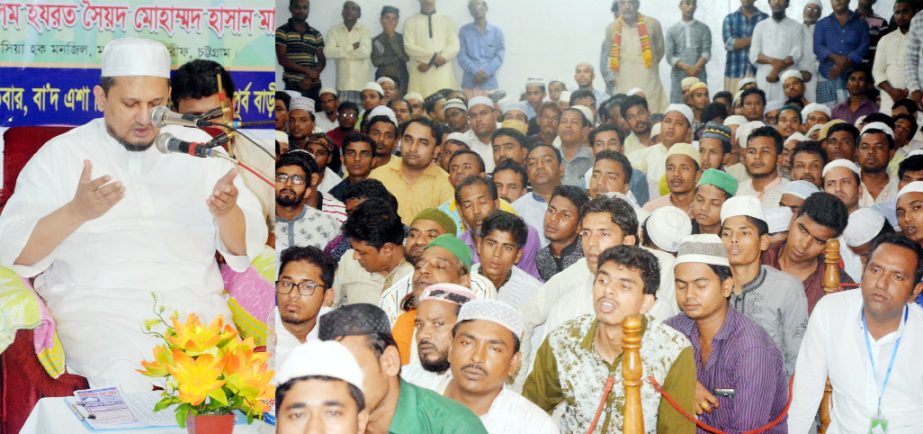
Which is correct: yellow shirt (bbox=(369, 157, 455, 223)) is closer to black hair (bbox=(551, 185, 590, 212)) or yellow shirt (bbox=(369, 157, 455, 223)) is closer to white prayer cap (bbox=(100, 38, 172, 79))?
black hair (bbox=(551, 185, 590, 212))

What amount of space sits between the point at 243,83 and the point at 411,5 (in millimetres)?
920

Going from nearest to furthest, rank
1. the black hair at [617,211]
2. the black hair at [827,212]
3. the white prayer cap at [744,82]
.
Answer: the black hair at [617,211], the black hair at [827,212], the white prayer cap at [744,82]

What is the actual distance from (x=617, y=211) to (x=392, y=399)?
1.99 meters

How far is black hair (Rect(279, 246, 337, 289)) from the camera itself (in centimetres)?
496

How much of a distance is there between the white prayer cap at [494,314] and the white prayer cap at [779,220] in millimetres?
1820

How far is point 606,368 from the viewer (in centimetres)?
388

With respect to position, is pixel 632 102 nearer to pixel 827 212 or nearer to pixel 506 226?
pixel 506 226

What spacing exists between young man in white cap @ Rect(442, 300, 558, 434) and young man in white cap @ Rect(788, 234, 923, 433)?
1156mm

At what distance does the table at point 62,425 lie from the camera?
144 inches

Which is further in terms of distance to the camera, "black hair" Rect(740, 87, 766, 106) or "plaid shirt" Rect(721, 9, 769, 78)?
"black hair" Rect(740, 87, 766, 106)

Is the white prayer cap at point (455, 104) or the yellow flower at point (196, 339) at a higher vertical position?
the white prayer cap at point (455, 104)

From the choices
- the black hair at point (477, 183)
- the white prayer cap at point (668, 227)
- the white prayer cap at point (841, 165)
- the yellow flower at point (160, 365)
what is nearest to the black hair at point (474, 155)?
the black hair at point (477, 183)

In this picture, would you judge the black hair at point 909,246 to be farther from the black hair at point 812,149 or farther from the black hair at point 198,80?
the black hair at point 198,80

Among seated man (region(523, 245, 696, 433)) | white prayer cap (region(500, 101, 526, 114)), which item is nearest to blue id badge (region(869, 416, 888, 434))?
seated man (region(523, 245, 696, 433))
